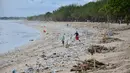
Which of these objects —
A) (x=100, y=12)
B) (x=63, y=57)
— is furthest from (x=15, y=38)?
(x=100, y=12)

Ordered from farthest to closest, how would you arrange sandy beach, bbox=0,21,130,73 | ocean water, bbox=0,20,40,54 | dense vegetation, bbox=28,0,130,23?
dense vegetation, bbox=28,0,130,23
ocean water, bbox=0,20,40,54
sandy beach, bbox=0,21,130,73

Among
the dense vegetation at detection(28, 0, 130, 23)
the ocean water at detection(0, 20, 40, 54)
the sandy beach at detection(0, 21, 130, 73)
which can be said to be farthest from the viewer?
the dense vegetation at detection(28, 0, 130, 23)

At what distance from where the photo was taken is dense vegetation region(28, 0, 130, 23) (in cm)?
4509

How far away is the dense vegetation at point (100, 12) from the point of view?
45094 mm

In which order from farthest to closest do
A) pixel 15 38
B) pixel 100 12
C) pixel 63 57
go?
pixel 100 12 → pixel 15 38 → pixel 63 57

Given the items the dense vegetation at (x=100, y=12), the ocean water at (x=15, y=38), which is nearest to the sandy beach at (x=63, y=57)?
the ocean water at (x=15, y=38)

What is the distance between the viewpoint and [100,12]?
91812mm

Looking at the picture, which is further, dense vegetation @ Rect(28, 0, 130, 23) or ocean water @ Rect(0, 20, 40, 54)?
dense vegetation @ Rect(28, 0, 130, 23)

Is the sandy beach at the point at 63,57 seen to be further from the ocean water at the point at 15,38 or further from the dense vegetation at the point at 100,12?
the dense vegetation at the point at 100,12

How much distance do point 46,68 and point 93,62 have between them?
10.3 feet

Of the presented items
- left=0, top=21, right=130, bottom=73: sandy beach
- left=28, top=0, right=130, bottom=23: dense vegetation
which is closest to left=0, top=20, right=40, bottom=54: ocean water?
left=0, top=21, right=130, bottom=73: sandy beach

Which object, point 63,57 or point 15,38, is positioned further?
point 15,38

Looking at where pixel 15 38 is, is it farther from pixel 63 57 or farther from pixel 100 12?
pixel 100 12

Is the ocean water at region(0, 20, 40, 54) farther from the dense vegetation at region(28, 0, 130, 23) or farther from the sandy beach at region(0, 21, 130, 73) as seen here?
the dense vegetation at region(28, 0, 130, 23)
